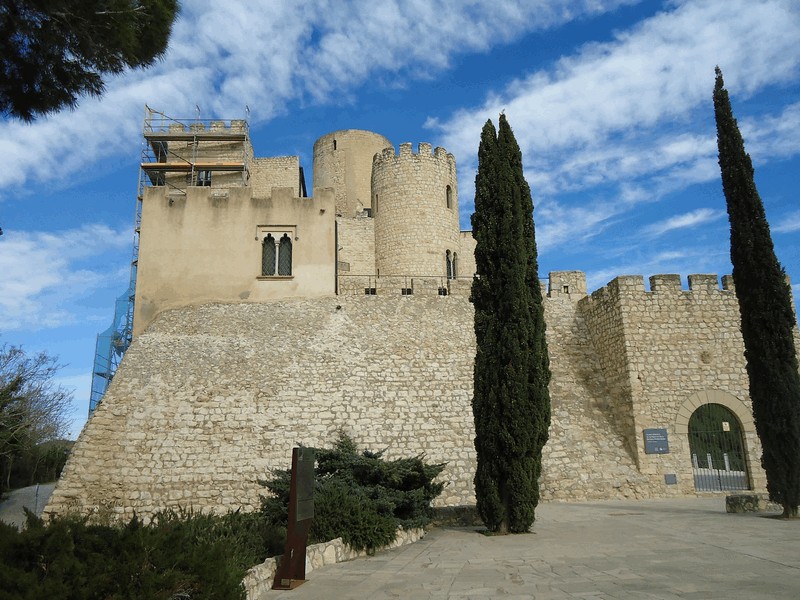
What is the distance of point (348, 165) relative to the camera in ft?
113

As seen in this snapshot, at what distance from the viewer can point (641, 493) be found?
1552 centimetres

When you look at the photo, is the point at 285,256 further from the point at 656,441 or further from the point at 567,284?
the point at 656,441

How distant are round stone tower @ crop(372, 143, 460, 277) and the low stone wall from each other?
57.3 ft

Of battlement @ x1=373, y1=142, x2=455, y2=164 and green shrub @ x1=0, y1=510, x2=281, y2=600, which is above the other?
battlement @ x1=373, y1=142, x2=455, y2=164

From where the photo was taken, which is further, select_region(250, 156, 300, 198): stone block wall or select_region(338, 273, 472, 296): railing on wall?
select_region(250, 156, 300, 198): stone block wall

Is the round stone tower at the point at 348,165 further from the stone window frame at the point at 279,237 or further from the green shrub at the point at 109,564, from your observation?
the green shrub at the point at 109,564

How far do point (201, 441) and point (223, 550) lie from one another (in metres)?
10.5

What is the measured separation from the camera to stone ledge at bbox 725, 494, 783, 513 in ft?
40.5

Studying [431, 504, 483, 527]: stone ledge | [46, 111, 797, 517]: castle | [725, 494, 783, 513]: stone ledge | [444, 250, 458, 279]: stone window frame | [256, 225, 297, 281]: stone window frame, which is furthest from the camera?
[444, 250, 458, 279]: stone window frame

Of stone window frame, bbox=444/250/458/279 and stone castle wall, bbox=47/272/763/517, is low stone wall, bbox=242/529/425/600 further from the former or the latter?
stone window frame, bbox=444/250/458/279

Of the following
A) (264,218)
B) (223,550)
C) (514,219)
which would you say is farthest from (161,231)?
(223,550)

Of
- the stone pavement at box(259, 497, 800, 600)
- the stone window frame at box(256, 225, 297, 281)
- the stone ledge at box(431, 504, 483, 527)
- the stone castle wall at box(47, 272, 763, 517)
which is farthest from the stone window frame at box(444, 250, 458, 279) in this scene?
the stone pavement at box(259, 497, 800, 600)

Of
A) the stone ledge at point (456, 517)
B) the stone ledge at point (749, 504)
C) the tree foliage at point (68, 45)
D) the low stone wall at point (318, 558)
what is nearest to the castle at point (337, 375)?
the stone ledge at point (456, 517)

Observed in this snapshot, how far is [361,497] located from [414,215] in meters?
18.9
